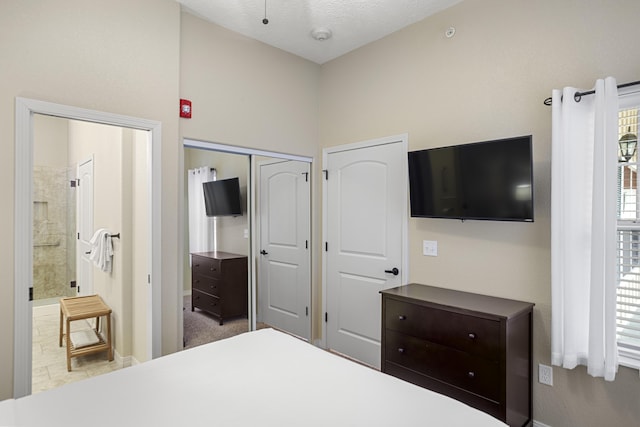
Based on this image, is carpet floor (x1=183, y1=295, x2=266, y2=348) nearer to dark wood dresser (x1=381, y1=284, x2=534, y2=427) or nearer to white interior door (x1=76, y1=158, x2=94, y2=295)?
dark wood dresser (x1=381, y1=284, x2=534, y2=427)

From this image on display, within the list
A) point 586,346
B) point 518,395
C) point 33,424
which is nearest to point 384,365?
point 518,395

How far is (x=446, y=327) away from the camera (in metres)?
2.22

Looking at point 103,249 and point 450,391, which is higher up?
point 103,249

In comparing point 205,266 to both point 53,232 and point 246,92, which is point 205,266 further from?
point 53,232

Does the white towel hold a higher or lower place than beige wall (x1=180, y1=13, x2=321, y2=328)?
lower

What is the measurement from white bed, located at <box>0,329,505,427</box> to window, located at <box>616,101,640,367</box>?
1437 mm

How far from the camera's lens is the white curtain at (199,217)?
2.94 meters

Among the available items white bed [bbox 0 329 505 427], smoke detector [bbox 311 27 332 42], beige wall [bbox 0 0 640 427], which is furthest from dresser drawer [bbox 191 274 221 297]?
smoke detector [bbox 311 27 332 42]

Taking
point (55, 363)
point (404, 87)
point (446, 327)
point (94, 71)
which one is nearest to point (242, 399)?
point (446, 327)

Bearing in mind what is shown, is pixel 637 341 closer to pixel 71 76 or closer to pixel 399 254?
pixel 399 254

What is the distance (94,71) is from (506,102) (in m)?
2.75

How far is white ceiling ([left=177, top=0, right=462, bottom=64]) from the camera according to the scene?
104 inches

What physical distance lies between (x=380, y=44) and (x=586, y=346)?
2.78 m

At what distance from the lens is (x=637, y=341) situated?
1.94m
